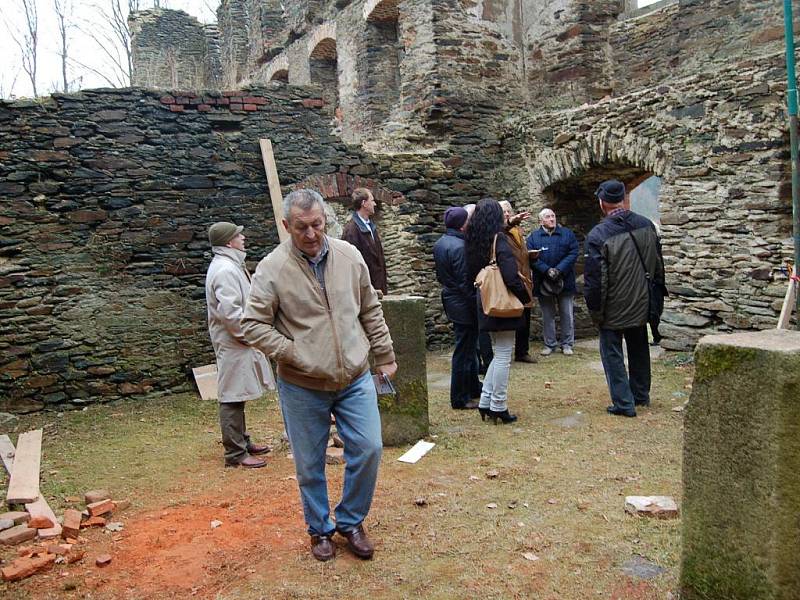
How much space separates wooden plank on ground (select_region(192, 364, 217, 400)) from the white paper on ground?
3295mm

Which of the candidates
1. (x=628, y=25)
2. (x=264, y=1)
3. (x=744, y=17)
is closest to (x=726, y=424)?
(x=744, y=17)

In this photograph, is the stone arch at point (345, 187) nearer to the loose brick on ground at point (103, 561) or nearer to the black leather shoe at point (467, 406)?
the black leather shoe at point (467, 406)

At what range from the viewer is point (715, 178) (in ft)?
23.9

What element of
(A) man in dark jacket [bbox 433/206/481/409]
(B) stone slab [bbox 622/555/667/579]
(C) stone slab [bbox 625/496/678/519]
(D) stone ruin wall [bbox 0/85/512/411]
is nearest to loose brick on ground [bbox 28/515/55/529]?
(B) stone slab [bbox 622/555/667/579]

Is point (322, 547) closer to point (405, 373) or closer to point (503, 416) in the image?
point (405, 373)

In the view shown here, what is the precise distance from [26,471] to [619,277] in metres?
4.57

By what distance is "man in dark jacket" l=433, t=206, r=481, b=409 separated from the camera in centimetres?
560

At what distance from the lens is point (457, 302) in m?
5.65

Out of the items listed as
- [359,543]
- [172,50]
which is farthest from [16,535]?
[172,50]

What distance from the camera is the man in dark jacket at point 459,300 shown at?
5.60 metres

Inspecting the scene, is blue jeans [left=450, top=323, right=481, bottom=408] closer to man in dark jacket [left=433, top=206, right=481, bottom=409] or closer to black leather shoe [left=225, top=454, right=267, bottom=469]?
man in dark jacket [left=433, top=206, right=481, bottom=409]

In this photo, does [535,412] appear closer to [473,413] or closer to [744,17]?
[473,413]

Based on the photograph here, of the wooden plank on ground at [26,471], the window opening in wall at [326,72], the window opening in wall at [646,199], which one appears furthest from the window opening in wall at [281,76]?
the window opening in wall at [646,199]

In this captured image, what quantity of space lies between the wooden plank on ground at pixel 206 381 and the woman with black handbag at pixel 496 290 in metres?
3.39
